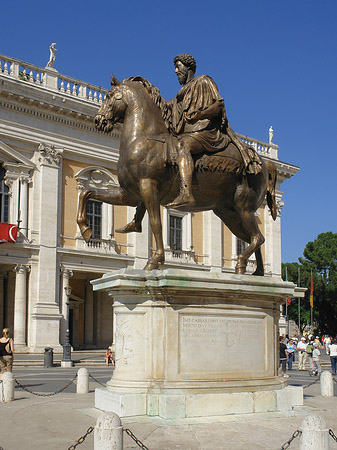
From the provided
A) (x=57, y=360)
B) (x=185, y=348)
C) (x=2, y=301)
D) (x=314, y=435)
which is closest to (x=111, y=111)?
(x=185, y=348)

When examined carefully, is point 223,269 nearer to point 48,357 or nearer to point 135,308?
point 48,357

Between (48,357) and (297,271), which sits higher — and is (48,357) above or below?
below

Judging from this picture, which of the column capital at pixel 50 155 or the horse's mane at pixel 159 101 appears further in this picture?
the column capital at pixel 50 155

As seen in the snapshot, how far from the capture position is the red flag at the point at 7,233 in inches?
1090

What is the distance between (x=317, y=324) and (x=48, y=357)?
4827 centimetres

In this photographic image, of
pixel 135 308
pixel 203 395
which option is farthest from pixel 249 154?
pixel 203 395

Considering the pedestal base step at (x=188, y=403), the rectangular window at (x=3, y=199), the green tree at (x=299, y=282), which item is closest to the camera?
the pedestal base step at (x=188, y=403)

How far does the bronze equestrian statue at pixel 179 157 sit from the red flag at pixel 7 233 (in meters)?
19.6

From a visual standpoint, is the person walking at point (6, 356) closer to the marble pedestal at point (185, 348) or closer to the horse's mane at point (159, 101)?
the marble pedestal at point (185, 348)

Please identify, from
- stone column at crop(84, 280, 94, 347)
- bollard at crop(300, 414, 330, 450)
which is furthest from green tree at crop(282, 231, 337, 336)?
bollard at crop(300, 414, 330, 450)

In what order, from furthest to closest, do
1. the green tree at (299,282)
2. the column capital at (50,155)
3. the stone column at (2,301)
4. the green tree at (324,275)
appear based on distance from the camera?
the green tree at (299,282) → the green tree at (324,275) → the stone column at (2,301) → the column capital at (50,155)

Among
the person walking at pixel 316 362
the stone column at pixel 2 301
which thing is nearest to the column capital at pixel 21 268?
the stone column at pixel 2 301

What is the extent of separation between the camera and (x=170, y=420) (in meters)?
7.38

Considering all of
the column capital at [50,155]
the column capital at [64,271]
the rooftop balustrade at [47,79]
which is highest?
the rooftop balustrade at [47,79]
